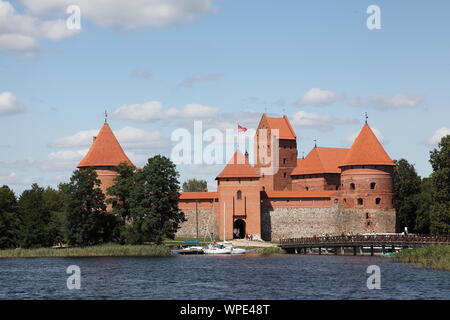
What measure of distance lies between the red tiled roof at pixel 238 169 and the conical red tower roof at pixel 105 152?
29.4 feet

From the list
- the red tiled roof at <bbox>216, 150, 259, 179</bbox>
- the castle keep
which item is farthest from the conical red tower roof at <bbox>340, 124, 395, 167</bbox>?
the red tiled roof at <bbox>216, 150, 259, 179</bbox>

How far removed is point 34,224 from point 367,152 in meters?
28.3

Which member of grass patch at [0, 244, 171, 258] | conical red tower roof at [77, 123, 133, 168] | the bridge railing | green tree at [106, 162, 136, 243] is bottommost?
grass patch at [0, 244, 171, 258]

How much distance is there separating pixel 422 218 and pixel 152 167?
1035 inches

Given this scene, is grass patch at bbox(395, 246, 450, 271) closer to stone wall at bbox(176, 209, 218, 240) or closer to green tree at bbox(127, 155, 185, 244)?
green tree at bbox(127, 155, 185, 244)

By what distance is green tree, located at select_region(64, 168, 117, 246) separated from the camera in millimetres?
53969

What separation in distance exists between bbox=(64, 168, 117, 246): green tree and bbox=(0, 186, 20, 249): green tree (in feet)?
17.0

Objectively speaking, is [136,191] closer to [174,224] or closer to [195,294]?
[174,224]

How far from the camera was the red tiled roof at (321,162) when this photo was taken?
2893 inches

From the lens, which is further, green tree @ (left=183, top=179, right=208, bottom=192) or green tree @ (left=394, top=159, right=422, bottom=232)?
green tree @ (left=183, top=179, right=208, bottom=192)

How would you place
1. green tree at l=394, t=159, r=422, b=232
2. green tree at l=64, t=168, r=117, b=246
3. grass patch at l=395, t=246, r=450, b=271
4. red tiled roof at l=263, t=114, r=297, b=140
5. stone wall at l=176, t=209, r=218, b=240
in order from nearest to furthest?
grass patch at l=395, t=246, r=450, b=271, green tree at l=64, t=168, r=117, b=246, stone wall at l=176, t=209, r=218, b=240, green tree at l=394, t=159, r=422, b=232, red tiled roof at l=263, t=114, r=297, b=140

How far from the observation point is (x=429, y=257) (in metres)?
42.3

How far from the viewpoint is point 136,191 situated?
181 feet
